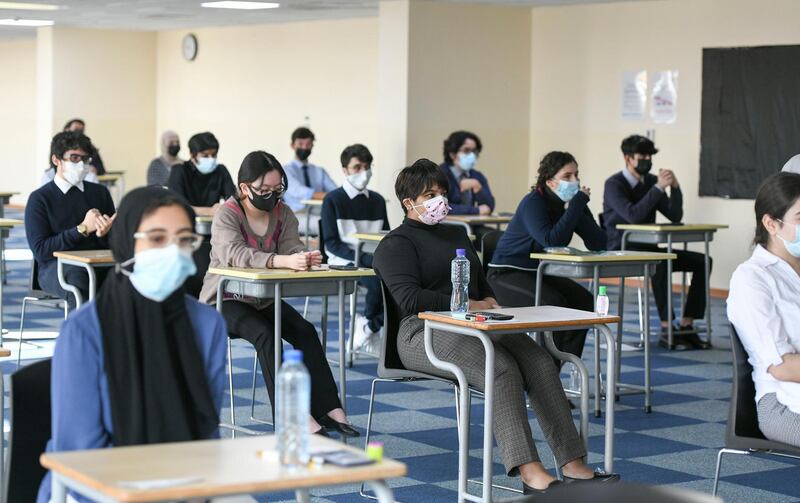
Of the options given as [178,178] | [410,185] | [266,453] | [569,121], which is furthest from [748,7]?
[266,453]

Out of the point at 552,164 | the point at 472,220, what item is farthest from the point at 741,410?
the point at 472,220

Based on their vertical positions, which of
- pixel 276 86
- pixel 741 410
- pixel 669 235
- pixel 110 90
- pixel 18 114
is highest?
pixel 110 90

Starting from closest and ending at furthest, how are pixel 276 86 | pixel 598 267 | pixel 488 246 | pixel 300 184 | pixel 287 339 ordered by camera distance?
pixel 287 339 → pixel 598 267 → pixel 488 246 → pixel 300 184 → pixel 276 86

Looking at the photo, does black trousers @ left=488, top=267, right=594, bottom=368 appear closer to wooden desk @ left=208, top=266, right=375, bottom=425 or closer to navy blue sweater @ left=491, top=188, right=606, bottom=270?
navy blue sweater @ left=491, top=188, right=606, bottom=270

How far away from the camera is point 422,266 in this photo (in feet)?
16.7

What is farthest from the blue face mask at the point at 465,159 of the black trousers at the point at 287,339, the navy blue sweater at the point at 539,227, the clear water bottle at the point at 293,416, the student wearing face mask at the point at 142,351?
the clear water bottle at the point at 293,416

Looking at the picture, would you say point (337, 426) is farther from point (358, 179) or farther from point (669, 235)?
point (669, 235)

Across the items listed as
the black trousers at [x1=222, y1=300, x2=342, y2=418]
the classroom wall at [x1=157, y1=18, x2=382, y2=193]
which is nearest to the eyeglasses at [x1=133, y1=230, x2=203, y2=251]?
the black trousers at [x1=222, y1=300, x2=342, y2=418]

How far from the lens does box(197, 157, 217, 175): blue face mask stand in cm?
950

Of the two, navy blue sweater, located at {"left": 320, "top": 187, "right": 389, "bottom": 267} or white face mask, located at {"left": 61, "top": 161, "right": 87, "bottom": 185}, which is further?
navy blue sweater, located at {"left": 320, "top": 187, "right": 389, "bottom": 267}

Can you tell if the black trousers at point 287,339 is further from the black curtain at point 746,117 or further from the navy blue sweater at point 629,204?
the black curtain at point 746,117

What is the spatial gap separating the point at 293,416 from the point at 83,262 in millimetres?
3901

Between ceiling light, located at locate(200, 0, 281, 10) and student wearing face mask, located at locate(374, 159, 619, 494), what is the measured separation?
8660 millimetres

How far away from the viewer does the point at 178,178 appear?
31.0 ft
